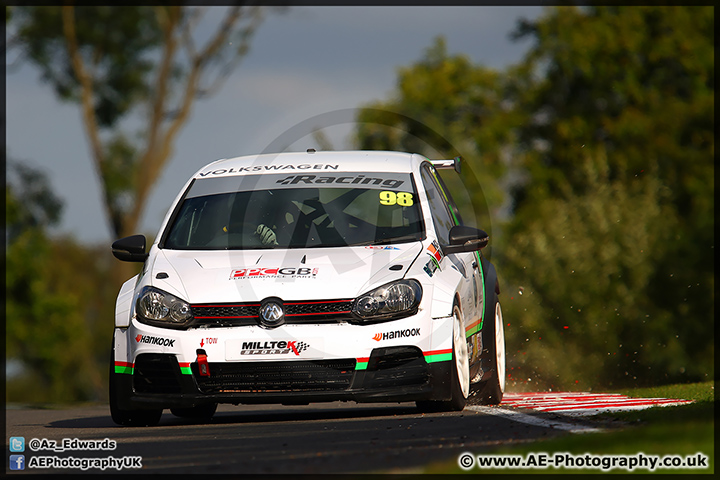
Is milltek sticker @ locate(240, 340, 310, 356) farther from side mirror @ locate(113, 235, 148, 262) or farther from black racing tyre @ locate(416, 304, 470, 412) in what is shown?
side mirror @ locate(113, 235, 148, 262)

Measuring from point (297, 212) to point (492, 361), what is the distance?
2.09 m

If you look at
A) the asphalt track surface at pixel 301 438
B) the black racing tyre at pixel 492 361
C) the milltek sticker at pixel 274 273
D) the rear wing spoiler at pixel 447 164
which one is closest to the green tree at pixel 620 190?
the rear wing spoiler at pixel 447 164

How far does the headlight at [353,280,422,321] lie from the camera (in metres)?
7.77

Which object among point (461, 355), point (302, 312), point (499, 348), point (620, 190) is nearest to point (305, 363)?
point (302, 312)

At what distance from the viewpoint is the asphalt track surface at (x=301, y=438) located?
5673mm

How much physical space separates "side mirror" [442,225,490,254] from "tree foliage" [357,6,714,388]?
16815 mm

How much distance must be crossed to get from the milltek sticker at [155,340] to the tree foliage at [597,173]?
18.2m

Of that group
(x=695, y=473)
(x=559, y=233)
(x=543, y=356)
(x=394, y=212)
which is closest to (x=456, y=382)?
(x=394, y=212)

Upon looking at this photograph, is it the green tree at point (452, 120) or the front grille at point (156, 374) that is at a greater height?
the green tree at point (452, 120)

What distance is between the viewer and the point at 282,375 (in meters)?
7.74

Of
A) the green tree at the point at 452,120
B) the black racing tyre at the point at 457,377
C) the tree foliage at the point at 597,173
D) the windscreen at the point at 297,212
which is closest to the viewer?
the black racing tyre at the point at 457,377

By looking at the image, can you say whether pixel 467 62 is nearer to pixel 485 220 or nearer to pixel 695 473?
pixel 485 220

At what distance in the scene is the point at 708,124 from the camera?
39.5m

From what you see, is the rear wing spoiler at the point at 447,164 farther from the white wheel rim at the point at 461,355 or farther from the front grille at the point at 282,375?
the front grille at the point at 282,375
